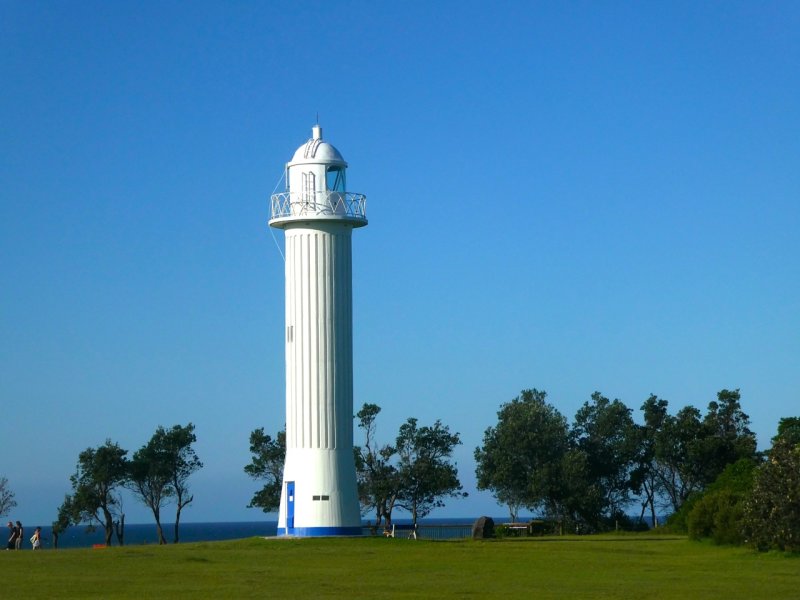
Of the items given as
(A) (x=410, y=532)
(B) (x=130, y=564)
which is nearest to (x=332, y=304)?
(A) (x=410, y=532)

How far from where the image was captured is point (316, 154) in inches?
2014

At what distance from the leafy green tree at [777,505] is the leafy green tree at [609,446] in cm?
2913

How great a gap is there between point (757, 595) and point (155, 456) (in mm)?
43138

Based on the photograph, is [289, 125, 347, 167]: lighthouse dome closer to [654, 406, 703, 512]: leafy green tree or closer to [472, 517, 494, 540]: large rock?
[472, 517, 494, 540]: large rock

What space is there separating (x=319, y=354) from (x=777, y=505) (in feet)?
62.4

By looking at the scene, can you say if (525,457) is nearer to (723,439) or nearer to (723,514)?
(723,439)

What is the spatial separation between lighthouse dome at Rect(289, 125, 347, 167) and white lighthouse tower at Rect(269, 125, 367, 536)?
0.22ft

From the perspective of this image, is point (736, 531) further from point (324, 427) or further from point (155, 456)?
point (155, 456)

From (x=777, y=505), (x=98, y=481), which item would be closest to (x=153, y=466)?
(x=98, y=481)

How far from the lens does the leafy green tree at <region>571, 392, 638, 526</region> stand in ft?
Result: 231

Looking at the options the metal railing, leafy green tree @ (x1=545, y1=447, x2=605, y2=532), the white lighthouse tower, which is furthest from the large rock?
leafy green tree @ (x1=545, y1=447, x2=605, y2=532)

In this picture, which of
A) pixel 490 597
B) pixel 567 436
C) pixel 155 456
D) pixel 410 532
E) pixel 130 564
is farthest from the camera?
pixel 567 436

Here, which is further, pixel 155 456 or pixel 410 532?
pixel 155 456

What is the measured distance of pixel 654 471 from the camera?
71.7 metres
